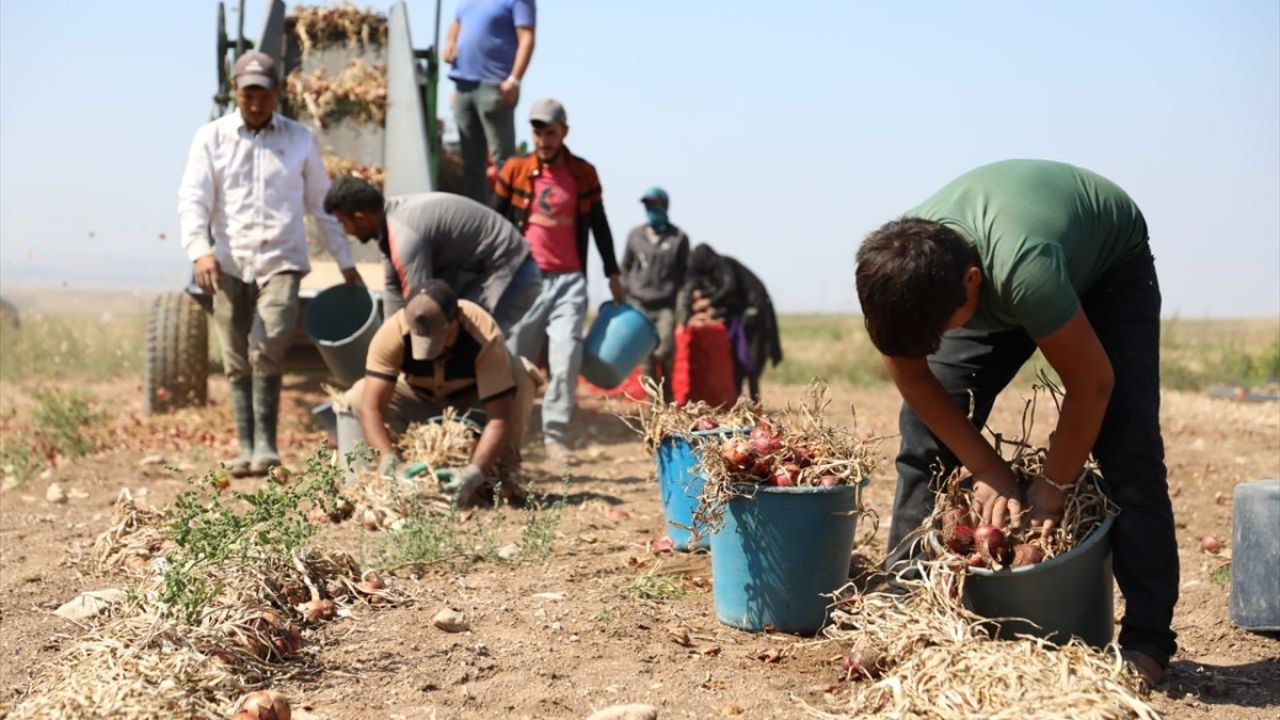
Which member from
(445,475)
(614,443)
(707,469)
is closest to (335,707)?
(707,469)

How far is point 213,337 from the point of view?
16.6 metres

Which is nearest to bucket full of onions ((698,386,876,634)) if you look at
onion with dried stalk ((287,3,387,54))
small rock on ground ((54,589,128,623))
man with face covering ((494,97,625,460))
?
small rock on ground ((54,589,128,623))

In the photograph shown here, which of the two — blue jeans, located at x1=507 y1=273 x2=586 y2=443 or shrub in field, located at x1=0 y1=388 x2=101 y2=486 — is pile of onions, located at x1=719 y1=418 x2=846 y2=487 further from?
shrub in field, located at x1=0 y1=388 x2=101 y2=486

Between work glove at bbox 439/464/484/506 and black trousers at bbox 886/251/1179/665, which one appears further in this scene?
work glove at bbox 439/464/484/506

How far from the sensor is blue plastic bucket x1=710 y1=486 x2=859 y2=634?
415 centimetres

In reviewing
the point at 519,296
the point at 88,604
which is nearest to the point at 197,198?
the point at 519,296

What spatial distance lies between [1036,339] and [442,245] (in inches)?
168

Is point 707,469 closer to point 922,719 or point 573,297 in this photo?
point 922,719

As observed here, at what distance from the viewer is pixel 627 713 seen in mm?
3312

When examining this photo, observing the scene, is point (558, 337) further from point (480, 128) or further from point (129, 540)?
point (129, 540)

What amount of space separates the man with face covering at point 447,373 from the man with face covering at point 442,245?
0.53 meters

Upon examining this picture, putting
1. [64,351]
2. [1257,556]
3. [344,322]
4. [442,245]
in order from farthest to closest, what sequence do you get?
[64,351], [344,322], [442,245], [1257,556]

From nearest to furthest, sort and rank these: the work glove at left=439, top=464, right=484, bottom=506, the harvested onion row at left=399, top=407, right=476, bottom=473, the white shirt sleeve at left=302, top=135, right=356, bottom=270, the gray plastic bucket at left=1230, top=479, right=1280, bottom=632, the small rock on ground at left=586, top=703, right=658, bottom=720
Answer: the small rock on ground at left=586, top=703, right=658, bottom=720 < the gray plastic bucket at left=1230, top=479, right=1280, bottom=632 < the work glove at left=439, top=464, right=484, bottom=506 < the harvested onion row at left=399, top=407, right=476, bottom=473 < the white shirt sleeve at left=302, top=135, right=356, bottom=270

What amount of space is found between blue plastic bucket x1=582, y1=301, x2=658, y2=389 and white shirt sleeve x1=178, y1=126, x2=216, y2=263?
233cm
